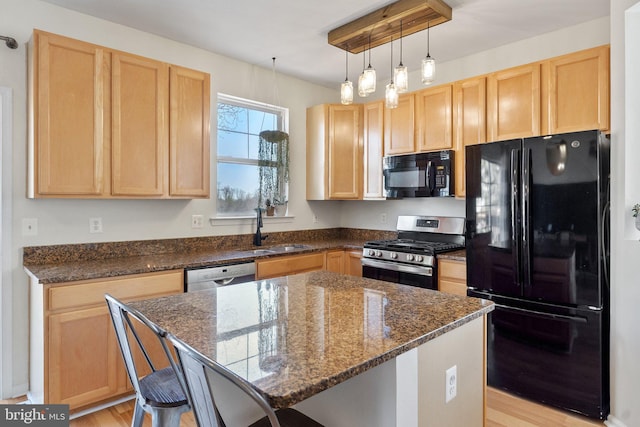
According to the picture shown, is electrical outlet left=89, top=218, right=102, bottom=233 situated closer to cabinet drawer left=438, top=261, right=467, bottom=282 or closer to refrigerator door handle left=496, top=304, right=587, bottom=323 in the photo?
cabinet drawer left=438, top=261, right=467, bottom=282

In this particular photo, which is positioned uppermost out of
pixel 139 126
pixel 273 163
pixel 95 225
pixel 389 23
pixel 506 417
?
pixel 389 23

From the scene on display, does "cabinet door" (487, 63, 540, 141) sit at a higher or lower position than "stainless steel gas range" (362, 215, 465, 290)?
higher

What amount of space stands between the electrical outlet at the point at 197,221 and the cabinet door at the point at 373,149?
1.66 meters

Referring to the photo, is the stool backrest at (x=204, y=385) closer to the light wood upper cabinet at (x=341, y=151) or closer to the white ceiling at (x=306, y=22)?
the white ceiling at (x=306, y=22)

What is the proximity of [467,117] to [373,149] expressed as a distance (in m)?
1.01

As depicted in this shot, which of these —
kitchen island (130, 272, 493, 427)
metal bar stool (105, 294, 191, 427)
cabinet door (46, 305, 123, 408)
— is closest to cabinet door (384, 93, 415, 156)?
kitchen island (130, 272, 493, 427)

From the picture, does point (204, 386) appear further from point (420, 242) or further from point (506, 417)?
point (420, 242)

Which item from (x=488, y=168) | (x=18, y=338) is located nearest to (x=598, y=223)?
(x=488, y=168)

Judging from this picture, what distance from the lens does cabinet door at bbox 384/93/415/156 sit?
3.64 metres

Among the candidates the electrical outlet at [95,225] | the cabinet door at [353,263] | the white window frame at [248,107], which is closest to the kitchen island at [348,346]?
the electrical outlet at [95,225]

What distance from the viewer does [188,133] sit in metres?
2.99

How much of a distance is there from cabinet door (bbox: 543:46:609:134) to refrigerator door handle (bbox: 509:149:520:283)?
476 mm

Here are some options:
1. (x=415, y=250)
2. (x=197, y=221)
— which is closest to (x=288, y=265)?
(x=197, y=221)

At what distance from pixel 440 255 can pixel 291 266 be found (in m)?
1.26
